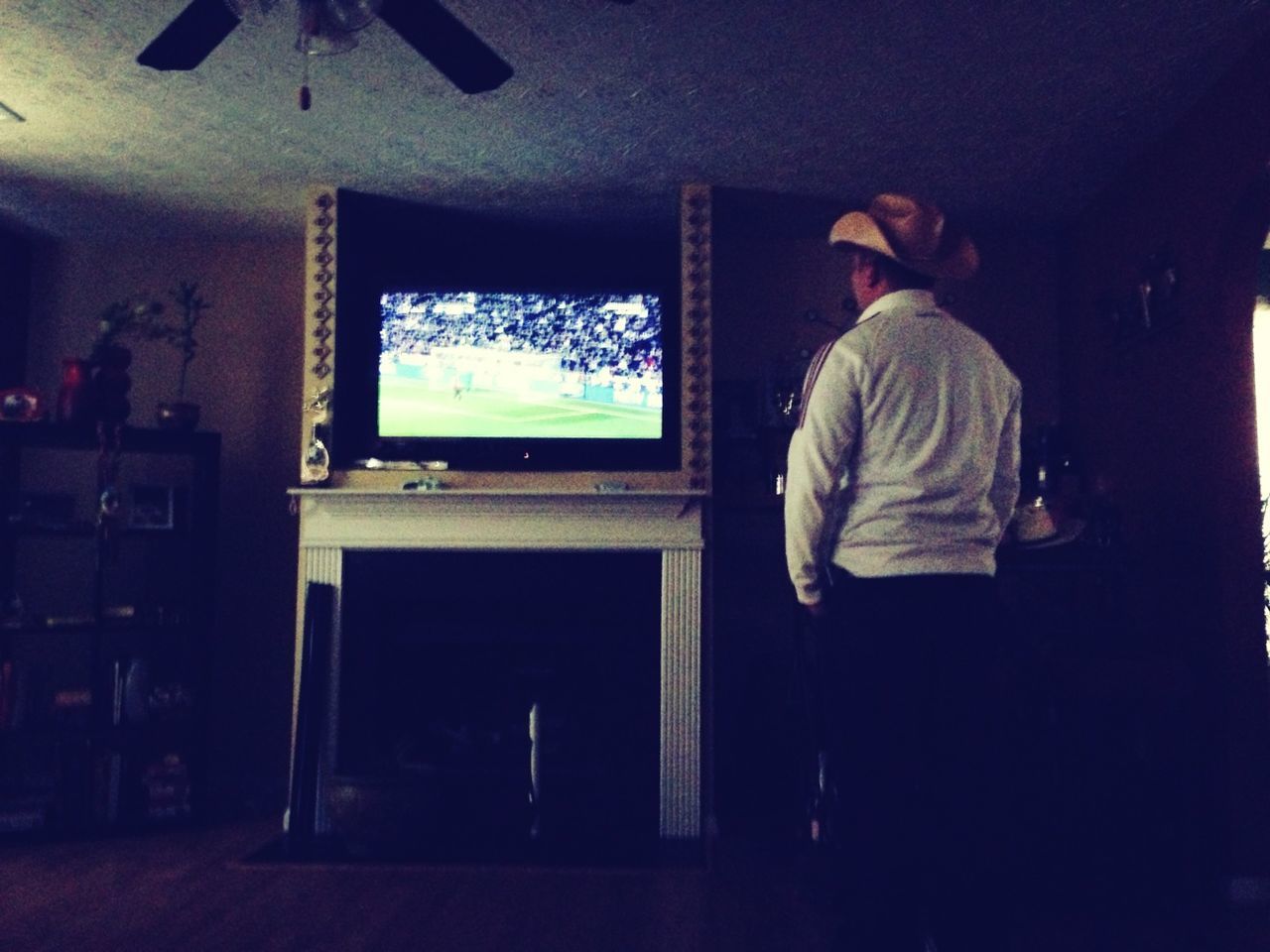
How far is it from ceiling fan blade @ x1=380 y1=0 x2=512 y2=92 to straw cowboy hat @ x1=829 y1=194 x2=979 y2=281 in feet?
2.71

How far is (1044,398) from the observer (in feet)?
14.6

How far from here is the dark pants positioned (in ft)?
6.21

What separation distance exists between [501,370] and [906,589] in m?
2.52

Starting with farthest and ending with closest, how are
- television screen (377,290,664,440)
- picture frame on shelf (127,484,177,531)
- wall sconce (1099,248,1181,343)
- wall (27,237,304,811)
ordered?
1. wall (27,237,304,811)
2. picture frame on shelf (127,484,177,531)
3. television screen (377,290,664,440)
4. wall sconce (1099,248,1181,343)

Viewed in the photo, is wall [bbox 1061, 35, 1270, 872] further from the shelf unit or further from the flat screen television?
the shelf unit

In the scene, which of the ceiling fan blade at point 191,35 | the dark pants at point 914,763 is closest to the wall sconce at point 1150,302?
the dark pants at point 914,763

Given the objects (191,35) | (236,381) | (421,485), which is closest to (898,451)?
(191,35)

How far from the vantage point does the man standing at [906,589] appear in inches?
74.8

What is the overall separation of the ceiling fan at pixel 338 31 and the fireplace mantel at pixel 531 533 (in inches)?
71.9

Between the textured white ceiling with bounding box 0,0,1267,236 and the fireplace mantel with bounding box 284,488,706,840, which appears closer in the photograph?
the textured white ceiling with bounding box 0,0,1267,236

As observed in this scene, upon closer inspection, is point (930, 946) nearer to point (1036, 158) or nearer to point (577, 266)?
point (1036, 158)

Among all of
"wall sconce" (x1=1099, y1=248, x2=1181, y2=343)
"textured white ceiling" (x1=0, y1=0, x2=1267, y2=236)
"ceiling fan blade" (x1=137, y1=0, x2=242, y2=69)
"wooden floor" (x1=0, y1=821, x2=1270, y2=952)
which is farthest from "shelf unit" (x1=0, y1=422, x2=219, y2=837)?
"wall sconce" (x1=1099, y1=248, x2=1181, y2=343)

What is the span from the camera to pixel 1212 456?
3127mm

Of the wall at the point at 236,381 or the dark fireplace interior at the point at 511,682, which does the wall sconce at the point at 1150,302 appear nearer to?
the dark fireplace interior at the point at 511,682
